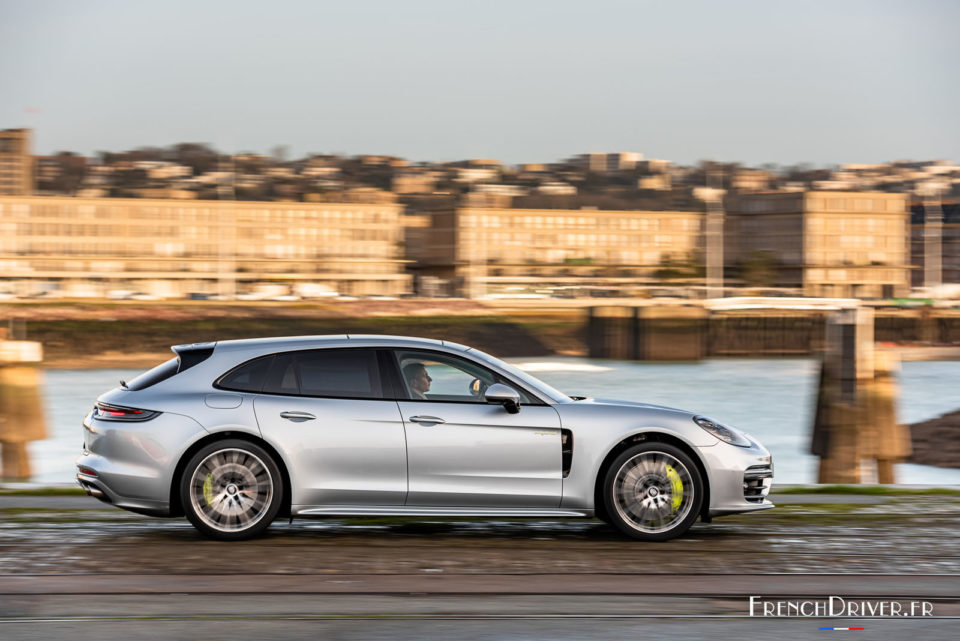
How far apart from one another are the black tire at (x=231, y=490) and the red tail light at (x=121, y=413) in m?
0.39

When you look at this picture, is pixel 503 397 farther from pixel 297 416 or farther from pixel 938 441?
pixel 938 441

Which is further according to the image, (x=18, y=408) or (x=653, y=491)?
(x=18, y=408)

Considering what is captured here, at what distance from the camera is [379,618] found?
18.5ft

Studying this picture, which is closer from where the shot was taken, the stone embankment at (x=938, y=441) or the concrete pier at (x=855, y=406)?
the concrete pier at (x=855, y=406)

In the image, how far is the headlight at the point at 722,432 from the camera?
796cm

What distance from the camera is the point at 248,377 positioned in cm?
791

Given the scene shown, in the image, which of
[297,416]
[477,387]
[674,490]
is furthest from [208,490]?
[674,490]

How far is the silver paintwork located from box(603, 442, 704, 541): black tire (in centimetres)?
9

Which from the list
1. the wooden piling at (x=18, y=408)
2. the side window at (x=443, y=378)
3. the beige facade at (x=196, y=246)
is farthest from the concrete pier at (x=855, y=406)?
the beige facade at (x=196, y=246)

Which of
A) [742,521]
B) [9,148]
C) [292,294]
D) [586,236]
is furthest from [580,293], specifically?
[742,521]

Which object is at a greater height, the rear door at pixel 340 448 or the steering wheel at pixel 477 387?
the steering wheel at pixel 477 387

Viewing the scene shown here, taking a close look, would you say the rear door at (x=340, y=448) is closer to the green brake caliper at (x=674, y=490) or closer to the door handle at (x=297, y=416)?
the door handle at (x=297, y=416)

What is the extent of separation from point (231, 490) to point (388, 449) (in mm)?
998

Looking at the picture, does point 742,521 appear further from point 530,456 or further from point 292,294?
point 292,294
